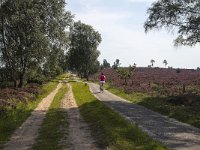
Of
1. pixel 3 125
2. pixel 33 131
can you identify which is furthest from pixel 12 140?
pixel 3 125

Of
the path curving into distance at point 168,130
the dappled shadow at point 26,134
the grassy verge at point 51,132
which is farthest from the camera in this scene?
the dappled shadow at point 26,134

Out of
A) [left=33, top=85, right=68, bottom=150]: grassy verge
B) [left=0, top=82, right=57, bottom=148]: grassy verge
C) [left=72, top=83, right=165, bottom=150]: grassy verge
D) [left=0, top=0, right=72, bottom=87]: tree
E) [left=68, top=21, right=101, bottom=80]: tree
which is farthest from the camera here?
[left=68, top=21, right=101, bottom=80]: tree

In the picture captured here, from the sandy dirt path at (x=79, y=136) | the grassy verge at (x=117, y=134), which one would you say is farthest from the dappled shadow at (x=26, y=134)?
the grassy verge at (x=117, y=134)

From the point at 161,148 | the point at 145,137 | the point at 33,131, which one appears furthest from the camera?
the point at 33,131

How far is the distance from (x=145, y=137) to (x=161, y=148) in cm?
221

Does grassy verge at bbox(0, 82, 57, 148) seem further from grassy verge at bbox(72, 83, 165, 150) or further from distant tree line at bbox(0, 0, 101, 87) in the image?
distant tree line at bbox(0, 0, 101, 87)

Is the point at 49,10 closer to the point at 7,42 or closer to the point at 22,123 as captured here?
the point at 7,42

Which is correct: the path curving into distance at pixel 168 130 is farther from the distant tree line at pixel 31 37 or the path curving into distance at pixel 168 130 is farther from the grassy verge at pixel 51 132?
the distant tree line at pixel 31 37

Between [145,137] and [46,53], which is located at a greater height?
[46,53]

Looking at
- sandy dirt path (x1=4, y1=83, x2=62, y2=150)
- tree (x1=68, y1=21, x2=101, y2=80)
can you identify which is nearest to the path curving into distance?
sandy dirt path (x1=4, y1=83, x2=62, y2=150)

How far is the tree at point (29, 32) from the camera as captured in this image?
4794 centimetres

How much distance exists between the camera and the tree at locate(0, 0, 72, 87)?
47938mm

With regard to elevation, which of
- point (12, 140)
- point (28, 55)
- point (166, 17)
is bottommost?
point (12, 140)

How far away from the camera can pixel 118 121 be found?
22172mm
